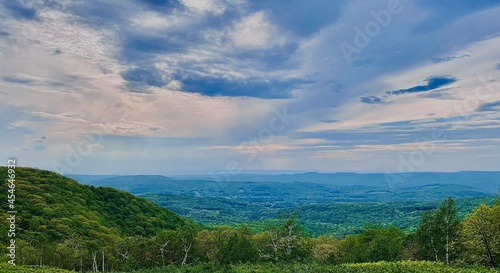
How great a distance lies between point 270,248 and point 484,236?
2942 centimetres

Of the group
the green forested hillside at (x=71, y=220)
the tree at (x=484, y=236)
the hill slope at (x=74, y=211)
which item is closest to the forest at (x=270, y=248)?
the tree at (x=484, y=236)

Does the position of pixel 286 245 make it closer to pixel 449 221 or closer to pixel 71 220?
pixel 449 221

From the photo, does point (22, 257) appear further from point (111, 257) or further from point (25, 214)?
point (25, 214)

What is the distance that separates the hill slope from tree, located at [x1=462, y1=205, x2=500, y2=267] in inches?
→ 2898

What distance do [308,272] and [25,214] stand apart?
80.7m

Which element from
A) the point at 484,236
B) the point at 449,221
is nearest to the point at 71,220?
the point at 449,221

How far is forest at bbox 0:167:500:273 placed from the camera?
42.2 m

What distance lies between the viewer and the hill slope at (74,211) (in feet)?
279

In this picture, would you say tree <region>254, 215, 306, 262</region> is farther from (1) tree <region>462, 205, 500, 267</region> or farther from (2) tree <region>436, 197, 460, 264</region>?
(1) tree <region>462, 205, 500, 267</region>

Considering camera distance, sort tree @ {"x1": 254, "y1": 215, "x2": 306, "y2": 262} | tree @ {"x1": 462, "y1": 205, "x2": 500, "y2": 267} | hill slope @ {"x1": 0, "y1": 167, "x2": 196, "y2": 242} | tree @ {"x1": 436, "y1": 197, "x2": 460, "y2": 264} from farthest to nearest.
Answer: hill slope @ {"x1": 0, "y1": 167, "x2": 196, "y2": 242} < tree @ {"x1": 254, "y1": 215, "x2": 306, "y2": 262} < tree @ {"x1": 436, "y1": 197, "x2": 460, "y2": 264} < tree @ {"x1": 462, "y1": 205, "x2": 500, "y2": 267}

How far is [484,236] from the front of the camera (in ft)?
136

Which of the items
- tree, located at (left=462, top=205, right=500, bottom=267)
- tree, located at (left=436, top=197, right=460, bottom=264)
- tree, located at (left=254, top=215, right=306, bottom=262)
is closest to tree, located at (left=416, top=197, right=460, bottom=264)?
tree, located at (left=436, top=197, right=460, bottom=264)

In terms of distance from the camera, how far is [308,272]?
36781mm

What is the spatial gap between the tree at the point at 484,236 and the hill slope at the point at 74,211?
7362cm
